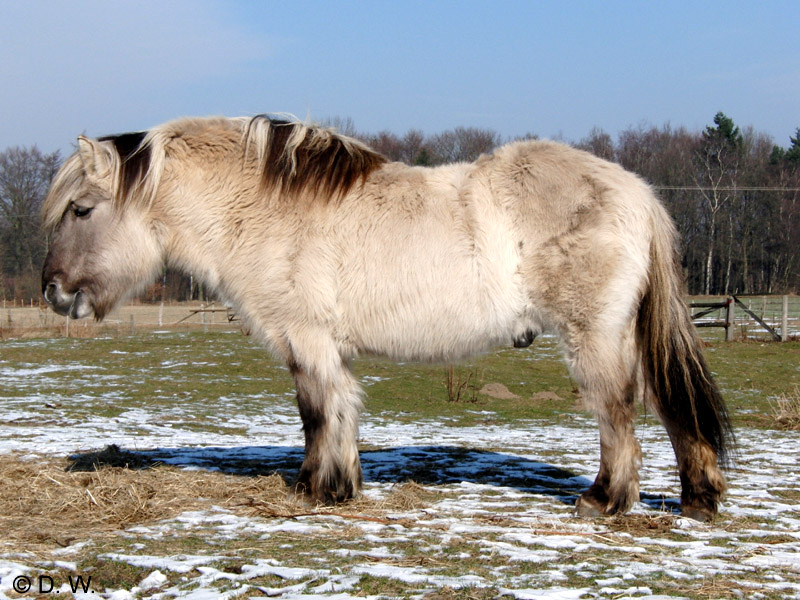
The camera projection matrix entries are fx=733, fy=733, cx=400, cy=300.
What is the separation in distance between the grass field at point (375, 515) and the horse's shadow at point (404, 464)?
31 mm

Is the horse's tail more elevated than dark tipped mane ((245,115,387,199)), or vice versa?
dark tipped mane ((245,115,387,199))

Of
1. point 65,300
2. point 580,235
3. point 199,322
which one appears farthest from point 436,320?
point 199,322

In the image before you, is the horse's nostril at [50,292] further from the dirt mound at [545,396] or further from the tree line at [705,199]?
the tree line at [705,199]

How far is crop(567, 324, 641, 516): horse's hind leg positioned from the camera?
4836mm

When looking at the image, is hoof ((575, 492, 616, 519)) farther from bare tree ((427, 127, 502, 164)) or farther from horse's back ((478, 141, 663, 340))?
bare tree ((427, 127, 502, 164))

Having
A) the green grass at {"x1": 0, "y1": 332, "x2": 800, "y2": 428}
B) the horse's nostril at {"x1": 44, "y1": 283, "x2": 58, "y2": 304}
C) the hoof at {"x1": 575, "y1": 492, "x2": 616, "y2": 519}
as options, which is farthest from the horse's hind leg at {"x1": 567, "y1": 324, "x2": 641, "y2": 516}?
the green grass at {"x1": 0, "y1": 332, "x2": 800, "y2": 428}

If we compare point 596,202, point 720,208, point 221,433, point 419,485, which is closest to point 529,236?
point 596,202

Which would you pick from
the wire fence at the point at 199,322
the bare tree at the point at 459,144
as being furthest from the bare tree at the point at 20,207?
the bare tree at the point at 459,144

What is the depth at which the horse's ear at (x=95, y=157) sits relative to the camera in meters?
5.57

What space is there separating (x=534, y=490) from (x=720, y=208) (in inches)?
2132

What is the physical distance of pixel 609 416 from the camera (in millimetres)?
4855

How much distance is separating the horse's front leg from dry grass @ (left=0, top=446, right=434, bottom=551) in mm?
135

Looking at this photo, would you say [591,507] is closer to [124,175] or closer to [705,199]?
[124,175]

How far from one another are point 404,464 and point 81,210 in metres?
3.58
